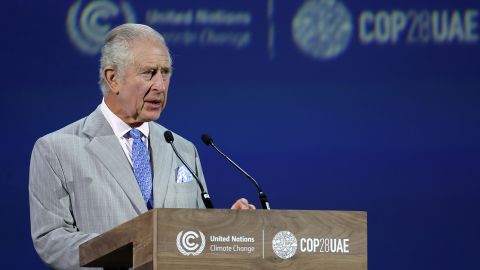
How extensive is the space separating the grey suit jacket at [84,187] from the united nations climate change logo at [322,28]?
4.75 feet

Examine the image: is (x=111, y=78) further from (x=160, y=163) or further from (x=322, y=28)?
(x=322, y=28)

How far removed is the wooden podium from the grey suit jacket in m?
0.51

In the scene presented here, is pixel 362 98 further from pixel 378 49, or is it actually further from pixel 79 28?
pixel 79 28

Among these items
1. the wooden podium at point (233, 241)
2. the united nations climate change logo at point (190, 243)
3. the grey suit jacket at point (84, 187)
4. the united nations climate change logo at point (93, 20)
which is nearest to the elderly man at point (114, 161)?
the grey suit jacket at point (84, 187)

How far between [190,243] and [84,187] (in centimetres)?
89

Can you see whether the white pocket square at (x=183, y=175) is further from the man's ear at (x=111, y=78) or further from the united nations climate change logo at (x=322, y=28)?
the united nations climate change logo at (x=322, y=28)

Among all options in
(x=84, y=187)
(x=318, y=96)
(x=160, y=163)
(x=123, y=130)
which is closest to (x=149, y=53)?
(x=123, y=130)

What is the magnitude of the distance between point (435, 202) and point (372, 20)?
0.94 metres

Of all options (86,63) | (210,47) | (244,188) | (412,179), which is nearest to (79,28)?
(86,63)

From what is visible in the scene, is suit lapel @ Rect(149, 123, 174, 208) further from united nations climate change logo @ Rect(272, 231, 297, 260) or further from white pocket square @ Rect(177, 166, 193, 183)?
united nations climate change logo @ Rect(272, 231, 297, 260)

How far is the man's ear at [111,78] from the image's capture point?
3.44 metres

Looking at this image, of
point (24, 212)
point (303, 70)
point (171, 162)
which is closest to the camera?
point (171, 162)

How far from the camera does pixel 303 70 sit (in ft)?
15.1

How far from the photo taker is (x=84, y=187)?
3.24 meters
